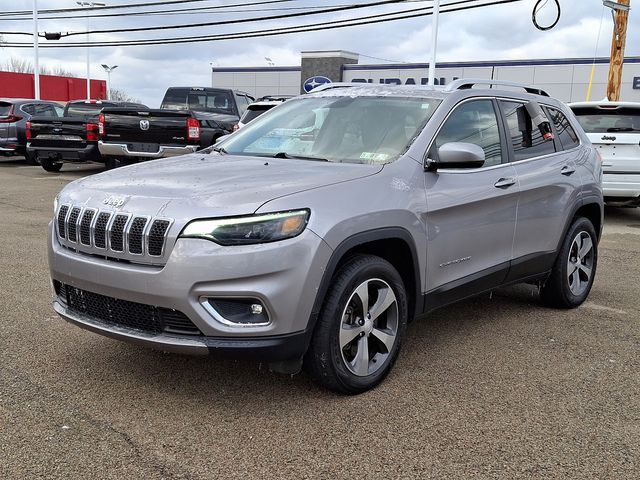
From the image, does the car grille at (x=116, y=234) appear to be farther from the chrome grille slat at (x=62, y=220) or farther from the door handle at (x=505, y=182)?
the door handle at (x=505, y=182)

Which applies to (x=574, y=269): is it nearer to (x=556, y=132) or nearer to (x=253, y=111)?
(x=556, y=132)

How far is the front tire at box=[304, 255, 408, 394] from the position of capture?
3.44m

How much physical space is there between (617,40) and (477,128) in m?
13.8

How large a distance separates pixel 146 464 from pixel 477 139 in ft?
9.77

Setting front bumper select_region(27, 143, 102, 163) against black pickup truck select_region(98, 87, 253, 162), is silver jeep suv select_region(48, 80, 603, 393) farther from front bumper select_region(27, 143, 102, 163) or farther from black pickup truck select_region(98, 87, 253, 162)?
front bumper select_region(27, 143, 102, 163)

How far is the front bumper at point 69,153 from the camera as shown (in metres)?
14.7

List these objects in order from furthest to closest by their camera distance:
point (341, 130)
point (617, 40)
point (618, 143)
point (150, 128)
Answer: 1. point (617, 40)
2. point (150, 128)
3. point (618, 143)
4. point (341, 130)

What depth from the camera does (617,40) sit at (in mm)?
16219

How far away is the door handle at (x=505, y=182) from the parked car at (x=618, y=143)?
604 cm

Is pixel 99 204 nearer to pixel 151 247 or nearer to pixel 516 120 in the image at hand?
pixel 151 247

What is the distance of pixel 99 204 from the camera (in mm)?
3469

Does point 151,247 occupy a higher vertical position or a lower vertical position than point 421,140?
lower

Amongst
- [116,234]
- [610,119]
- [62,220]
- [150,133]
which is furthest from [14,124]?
[116,234]

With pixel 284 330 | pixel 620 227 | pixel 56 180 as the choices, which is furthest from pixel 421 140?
pixel 56 180
